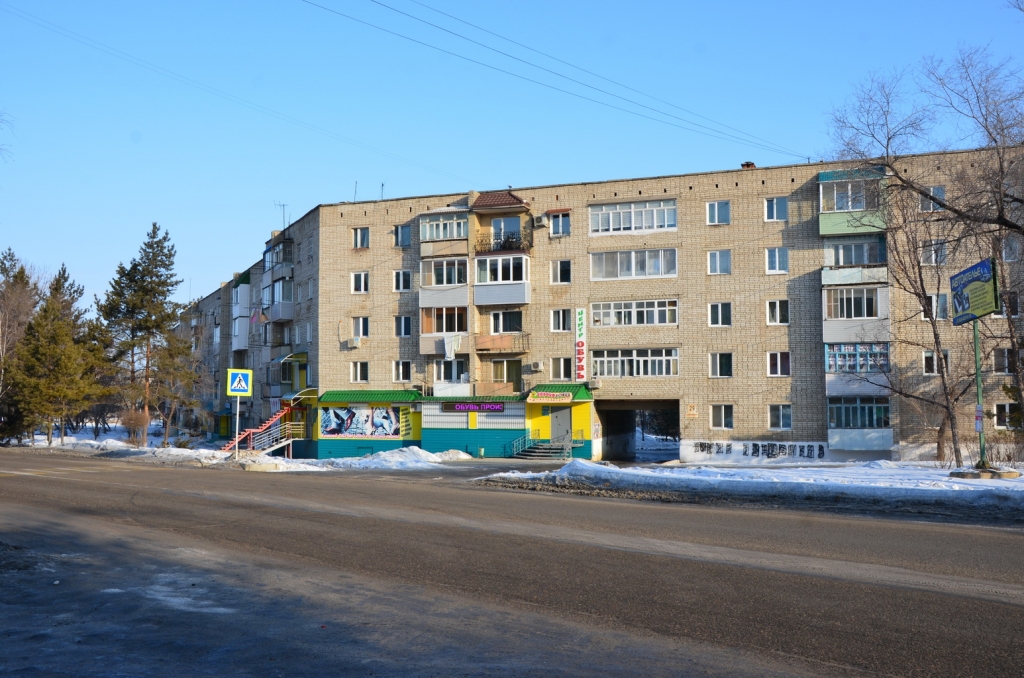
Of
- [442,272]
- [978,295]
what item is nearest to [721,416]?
[442,272]

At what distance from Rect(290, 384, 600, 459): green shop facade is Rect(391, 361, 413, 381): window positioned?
2.68ft

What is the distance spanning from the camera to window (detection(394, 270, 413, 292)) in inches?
1992

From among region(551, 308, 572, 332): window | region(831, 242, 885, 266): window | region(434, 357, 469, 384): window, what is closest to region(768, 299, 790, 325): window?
region(831, 242, 885, 266): window

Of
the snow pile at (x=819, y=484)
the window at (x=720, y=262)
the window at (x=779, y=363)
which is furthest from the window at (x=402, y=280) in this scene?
the snow pile at (x=819, y=484)

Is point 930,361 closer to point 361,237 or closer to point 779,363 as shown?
point 779,363

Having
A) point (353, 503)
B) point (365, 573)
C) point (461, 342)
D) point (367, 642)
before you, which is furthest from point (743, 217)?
point (367, 642)

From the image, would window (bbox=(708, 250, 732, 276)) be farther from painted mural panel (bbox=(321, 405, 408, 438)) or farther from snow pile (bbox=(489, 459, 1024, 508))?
snow pile (bbox=(489, 459, 1024, 508))

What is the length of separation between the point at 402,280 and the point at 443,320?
3.88 m

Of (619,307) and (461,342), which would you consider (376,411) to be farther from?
(619,307)

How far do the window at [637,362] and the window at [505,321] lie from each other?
4695 mm

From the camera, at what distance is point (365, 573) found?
10.5m

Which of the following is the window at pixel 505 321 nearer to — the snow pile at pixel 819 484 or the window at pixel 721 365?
the window at pixel 721 365

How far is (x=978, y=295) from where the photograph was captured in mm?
22062

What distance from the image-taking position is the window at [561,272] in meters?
47.3
